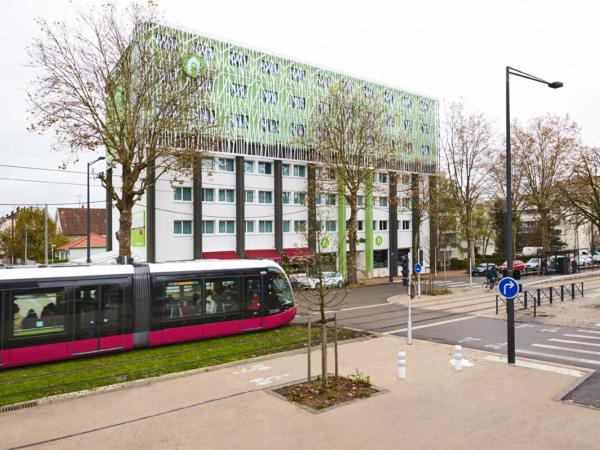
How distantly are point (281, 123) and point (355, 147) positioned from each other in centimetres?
915

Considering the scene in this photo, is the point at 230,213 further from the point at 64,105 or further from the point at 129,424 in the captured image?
the point at 129,424

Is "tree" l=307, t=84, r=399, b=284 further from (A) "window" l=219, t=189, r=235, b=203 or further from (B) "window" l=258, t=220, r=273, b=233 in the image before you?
(A) "window" l=219, t=189, r=235, b=203

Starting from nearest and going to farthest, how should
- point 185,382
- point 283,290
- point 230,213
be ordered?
point 185,382 → point 283,290 → point 230,213

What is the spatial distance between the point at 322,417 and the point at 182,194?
3030cm

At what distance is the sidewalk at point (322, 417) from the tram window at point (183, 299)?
3.63m

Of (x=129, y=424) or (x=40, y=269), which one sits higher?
(x=40, y=269)

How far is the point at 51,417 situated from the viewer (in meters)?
8.89

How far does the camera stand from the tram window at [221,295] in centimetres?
1538

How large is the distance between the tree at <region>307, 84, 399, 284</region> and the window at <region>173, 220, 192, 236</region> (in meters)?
11.8

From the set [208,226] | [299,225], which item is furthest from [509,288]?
[299,225]

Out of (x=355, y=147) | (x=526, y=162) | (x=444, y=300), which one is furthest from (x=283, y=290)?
(x=526, y=162)

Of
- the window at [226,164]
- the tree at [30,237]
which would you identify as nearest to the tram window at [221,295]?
the window at [226,164]

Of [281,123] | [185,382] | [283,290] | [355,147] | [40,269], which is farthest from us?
[281,123]

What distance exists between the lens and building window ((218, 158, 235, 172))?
3900 centimetres
